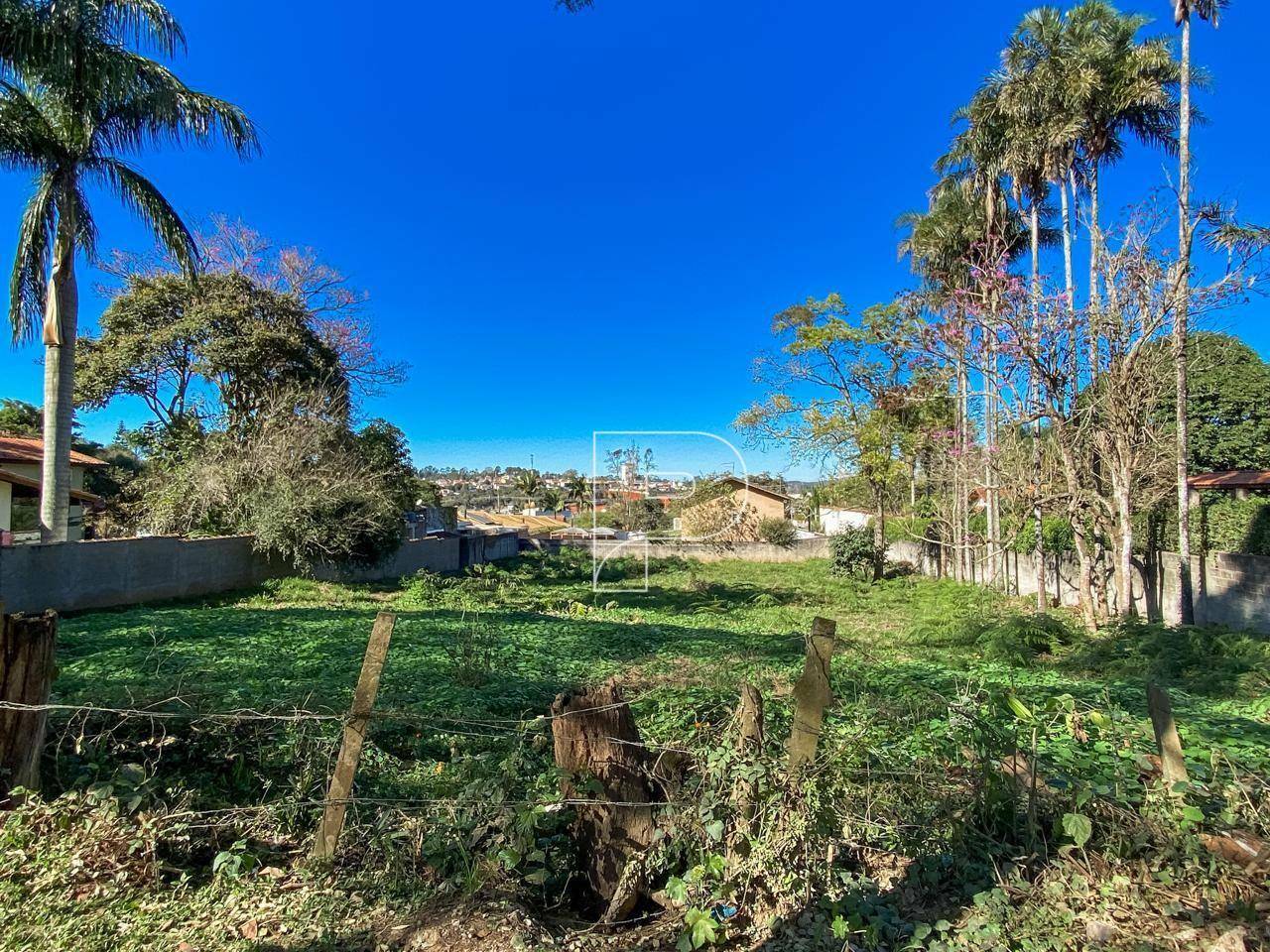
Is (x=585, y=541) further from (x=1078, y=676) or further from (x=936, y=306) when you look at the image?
(x=1078, y=676)

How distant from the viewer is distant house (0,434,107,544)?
15922mm

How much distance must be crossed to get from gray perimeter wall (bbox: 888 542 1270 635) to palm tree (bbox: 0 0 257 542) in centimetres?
1656

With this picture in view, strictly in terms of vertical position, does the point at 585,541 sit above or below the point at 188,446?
below

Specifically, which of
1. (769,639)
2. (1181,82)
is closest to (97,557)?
(769,639)

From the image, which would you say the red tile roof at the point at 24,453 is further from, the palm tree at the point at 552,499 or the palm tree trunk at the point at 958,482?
the palm tree at the point at 552,499

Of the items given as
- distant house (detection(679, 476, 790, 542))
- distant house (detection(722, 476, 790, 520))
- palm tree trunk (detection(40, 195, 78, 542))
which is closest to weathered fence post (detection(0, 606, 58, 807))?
palm tree trunk (detection(40, 195, 78, 542))

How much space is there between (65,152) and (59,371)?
127 inches

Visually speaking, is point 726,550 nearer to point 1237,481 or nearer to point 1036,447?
point 1036,447

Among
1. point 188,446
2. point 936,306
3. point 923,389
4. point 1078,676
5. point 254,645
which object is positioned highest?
point 936,306

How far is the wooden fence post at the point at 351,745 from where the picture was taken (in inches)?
94.0

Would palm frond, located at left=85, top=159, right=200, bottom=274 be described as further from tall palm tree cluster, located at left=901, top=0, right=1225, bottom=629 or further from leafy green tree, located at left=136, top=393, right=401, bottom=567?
tall palm tree cluster, located at left=901, top=0, right=1225, bottom=629

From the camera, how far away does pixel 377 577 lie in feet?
51.1

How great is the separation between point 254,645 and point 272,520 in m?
7.44

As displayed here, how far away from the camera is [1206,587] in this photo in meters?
9.27
